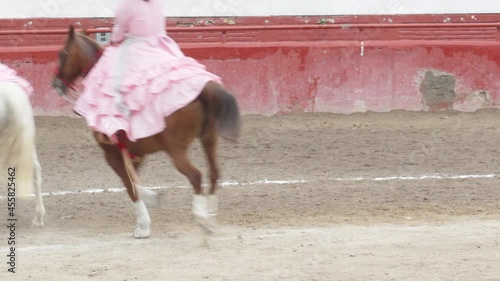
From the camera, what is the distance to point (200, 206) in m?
7.50

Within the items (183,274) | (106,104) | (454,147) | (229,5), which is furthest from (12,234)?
(229,5)

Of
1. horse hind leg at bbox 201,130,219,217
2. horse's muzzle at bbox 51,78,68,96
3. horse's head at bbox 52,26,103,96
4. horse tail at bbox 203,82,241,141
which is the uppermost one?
horse's head at bbox 52,26,103,96

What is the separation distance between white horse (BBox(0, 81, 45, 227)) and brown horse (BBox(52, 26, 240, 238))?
51 cm

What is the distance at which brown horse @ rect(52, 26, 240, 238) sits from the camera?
291 inches

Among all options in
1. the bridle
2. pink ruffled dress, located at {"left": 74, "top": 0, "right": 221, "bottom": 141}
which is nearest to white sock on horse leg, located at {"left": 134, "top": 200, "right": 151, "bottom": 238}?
pink ruffled dress, located at {"left": 74, "top": 0, "right": 221, "bottom": 141}

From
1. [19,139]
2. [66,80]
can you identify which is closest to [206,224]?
[19,139]

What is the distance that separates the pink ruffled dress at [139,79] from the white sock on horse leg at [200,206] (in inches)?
21.0

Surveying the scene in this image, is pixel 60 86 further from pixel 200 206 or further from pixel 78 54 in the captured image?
pixel 200 206

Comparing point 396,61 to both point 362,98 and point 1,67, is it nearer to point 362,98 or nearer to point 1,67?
point 362,98

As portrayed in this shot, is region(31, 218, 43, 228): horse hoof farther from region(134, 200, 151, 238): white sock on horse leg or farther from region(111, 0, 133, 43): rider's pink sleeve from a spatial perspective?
region(111, 0, 133, 43): rider's pink sleeve

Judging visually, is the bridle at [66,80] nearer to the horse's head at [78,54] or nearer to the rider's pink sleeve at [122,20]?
the horse's head at [78,54]

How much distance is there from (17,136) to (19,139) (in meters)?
0.03

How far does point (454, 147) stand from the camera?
37.4ft

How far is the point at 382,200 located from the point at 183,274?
284 centimetres
